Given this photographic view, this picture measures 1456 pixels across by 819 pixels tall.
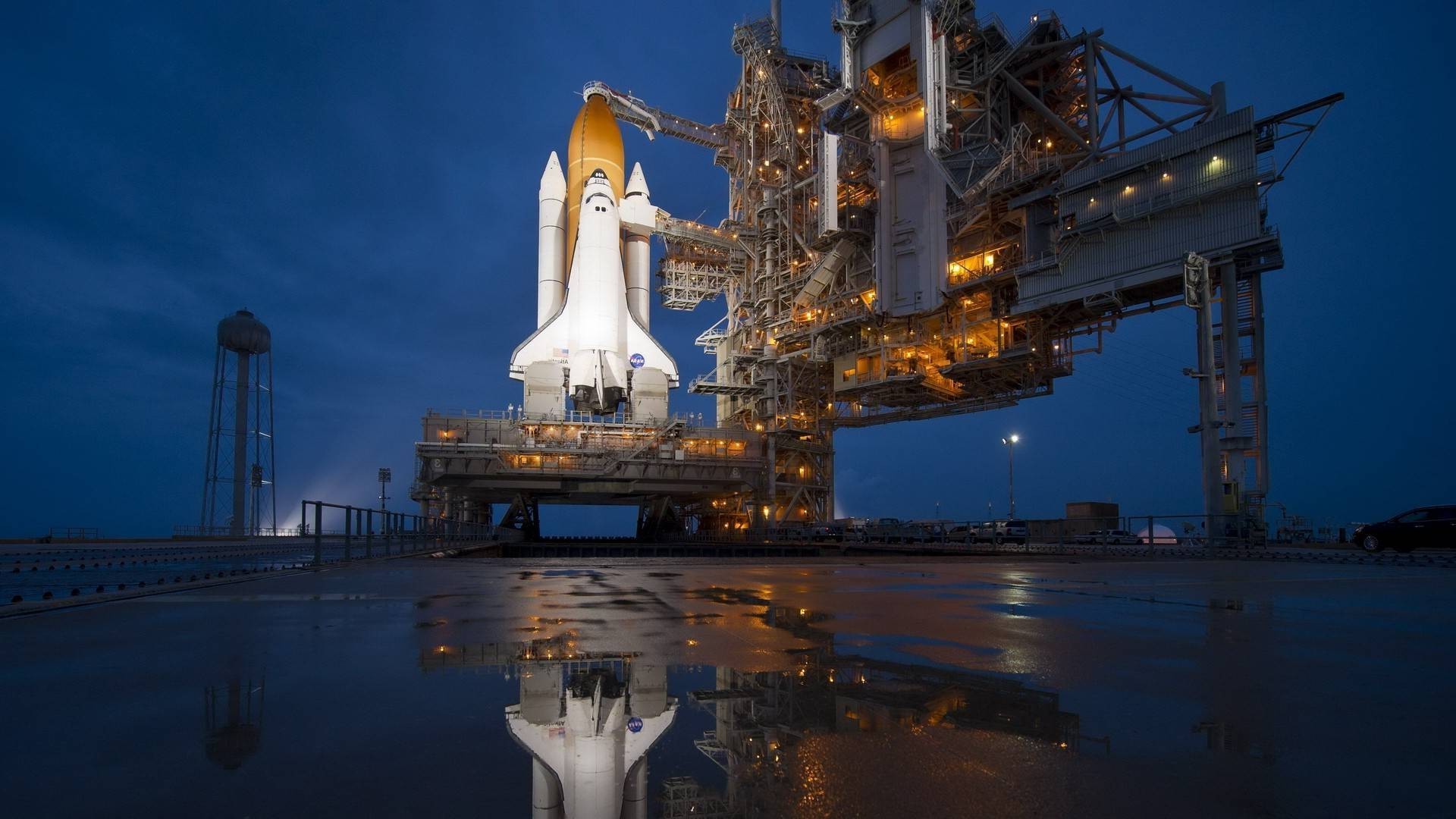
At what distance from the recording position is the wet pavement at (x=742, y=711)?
2225mm

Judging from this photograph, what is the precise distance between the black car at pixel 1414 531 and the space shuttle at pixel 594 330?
3641 centimetres

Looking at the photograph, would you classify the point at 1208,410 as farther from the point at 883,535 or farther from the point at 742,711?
the point at 742,711

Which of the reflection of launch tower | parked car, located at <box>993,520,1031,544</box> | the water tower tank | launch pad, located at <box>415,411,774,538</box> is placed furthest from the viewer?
the water tower tank

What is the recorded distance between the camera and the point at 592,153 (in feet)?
176

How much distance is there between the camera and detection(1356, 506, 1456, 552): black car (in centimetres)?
2017

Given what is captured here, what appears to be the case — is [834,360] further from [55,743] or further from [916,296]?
[55,743]

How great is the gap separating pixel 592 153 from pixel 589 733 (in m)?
55.3

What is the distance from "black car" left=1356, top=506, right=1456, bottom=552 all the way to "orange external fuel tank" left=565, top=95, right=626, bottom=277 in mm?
44337

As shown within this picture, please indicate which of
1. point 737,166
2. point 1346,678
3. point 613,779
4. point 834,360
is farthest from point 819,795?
point 737,166

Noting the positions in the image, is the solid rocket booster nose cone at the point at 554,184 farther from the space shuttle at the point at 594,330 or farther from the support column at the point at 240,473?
the support column at the point at 240,473

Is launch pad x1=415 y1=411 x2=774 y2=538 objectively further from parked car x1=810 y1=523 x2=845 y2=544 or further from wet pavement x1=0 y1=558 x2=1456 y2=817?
wet pavement x1=0 y1=558 x2=1456 y2=817

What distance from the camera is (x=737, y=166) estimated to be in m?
54.2

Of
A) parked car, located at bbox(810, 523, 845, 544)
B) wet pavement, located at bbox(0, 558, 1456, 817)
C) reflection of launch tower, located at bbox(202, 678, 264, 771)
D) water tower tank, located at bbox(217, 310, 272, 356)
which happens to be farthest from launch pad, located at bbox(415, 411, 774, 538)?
reflection of launch tower, located at bbox(202, 678, 264, 771)

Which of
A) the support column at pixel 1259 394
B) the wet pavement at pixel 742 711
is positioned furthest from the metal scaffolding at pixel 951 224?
the wet pavement at pixel 742 711
